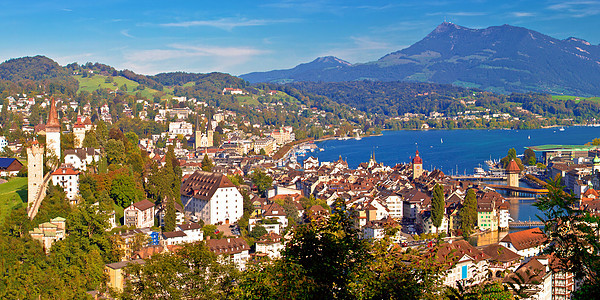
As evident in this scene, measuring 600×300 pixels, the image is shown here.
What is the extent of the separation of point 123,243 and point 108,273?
5.85 feet

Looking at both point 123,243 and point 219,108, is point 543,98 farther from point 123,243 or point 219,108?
point 123,243

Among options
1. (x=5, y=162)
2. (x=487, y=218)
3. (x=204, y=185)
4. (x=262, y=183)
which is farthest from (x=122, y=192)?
(x=487, y=218)

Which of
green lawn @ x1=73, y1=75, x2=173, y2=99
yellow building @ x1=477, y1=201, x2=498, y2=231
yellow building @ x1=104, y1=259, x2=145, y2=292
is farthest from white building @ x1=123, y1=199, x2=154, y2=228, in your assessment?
green lawn @ x1=73, y1=75, x2=173, y2=99

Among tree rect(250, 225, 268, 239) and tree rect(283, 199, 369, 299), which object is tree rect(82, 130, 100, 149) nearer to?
tree rect(250, 225, 268, 239)

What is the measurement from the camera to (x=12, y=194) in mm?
18219

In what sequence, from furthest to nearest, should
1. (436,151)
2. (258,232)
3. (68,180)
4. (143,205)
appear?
1. (436,151)
2. (258,232)
3. (143,205)
4. (68,180)

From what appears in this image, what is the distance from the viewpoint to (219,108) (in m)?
84.3

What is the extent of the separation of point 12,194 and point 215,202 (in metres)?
6.25

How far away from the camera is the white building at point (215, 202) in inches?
850

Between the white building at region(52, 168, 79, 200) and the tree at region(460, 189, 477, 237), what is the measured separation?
41.0 ft

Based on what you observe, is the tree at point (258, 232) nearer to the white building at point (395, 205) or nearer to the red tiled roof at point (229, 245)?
the red tiled roof at point (229, 245)

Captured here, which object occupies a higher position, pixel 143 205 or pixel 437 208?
pixel 143 205

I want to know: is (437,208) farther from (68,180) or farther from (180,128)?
(180,128)

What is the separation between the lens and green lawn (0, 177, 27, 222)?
16958 millimetres
